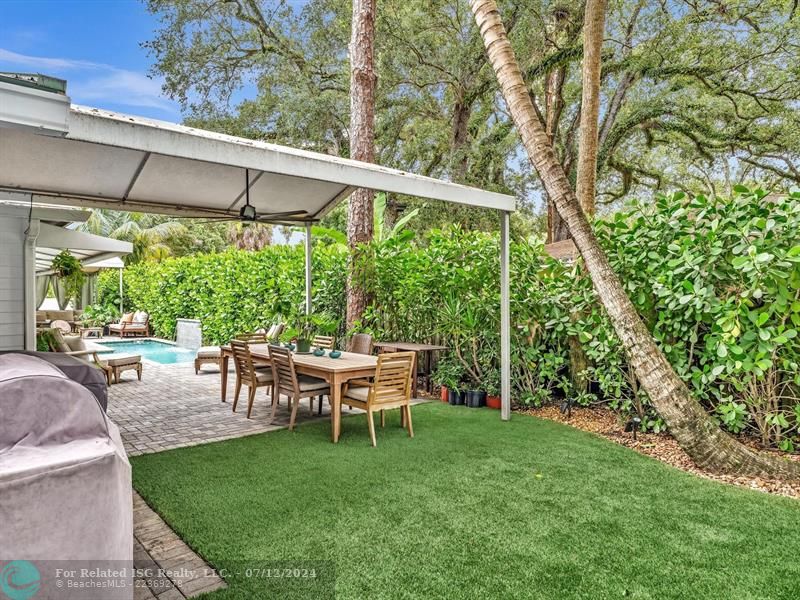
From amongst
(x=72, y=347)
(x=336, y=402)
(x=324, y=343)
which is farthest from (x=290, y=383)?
(x=72, y=347)

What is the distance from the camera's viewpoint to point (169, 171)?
6062 millimetres

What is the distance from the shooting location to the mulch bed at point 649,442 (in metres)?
4.32

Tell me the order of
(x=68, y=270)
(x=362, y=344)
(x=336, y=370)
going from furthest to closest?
(x=68, y=270)
(x=362, y=344)
(x=336, y=370)

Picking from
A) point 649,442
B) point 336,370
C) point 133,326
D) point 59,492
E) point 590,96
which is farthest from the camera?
point 133,326

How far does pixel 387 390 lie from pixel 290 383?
121cm

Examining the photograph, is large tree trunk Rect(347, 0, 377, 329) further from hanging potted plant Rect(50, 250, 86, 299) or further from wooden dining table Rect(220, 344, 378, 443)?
hanging potted plant Rect(50, 250, 86, 299)

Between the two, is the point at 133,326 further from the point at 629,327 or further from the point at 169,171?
the point at 629,327

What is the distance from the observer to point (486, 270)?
23.9 ft

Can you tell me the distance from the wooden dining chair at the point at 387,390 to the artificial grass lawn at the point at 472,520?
41 centimetres

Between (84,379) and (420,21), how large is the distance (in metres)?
12.0

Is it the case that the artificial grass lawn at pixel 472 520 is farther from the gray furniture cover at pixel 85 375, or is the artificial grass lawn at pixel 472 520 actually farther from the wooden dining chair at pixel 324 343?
the wooden dining chair at pixel 324 343

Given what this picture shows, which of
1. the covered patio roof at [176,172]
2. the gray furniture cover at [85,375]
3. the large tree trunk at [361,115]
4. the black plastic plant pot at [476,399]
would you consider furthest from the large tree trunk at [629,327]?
the gray furniture cover at [85,375]

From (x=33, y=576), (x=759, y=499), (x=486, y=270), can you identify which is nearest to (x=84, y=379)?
(x=33, y=576)

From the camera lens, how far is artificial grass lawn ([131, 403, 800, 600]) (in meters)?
2.87
